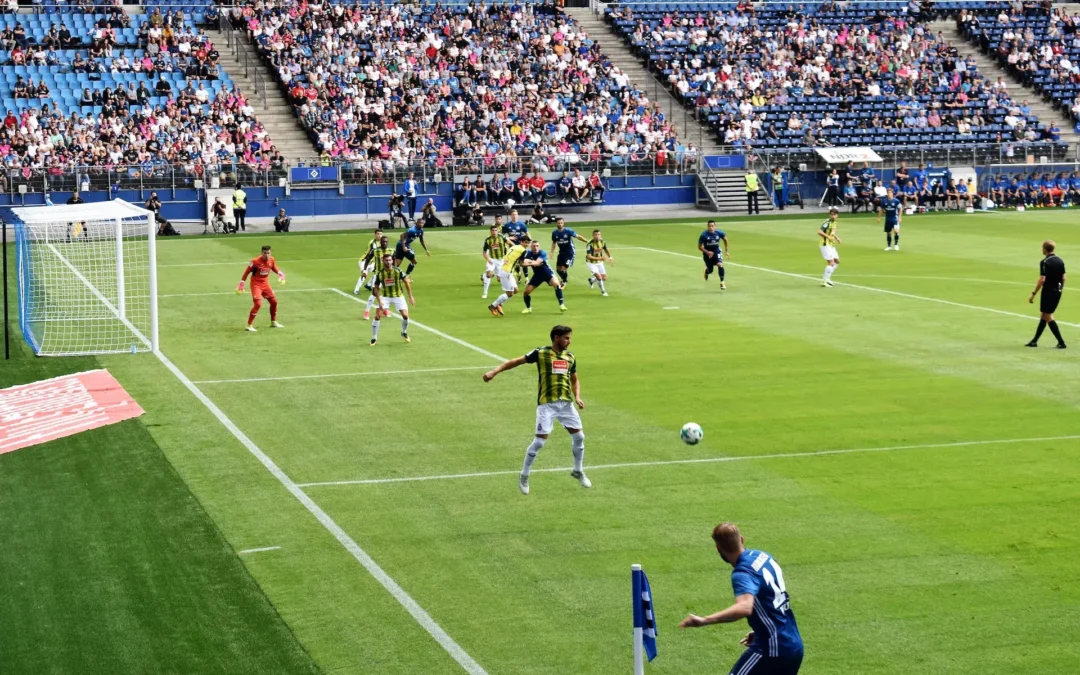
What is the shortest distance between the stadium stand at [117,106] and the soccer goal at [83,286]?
9.79 meters

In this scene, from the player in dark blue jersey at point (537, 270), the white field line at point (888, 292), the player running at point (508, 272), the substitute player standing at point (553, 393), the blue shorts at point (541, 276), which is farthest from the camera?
the blue shorts at point (541, 276)

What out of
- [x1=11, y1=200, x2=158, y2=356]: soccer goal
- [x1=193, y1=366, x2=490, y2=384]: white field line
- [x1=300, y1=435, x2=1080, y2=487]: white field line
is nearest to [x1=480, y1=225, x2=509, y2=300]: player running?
[x1=11, y1=200, x2=158, y2=356]: soccer goal

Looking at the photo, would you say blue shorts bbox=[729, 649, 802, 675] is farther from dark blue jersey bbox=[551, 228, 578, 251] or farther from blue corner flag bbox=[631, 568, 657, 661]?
dark blue jersey bbox=[551, 228, 578, 251]

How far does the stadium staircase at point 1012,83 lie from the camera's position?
78.6m

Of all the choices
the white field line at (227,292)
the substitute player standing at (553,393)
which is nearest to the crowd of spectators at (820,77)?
the white field line at (227,292)

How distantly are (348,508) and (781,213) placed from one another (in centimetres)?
5137

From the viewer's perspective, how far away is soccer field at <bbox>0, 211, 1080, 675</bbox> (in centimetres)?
1312

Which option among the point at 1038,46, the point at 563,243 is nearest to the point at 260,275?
the point at 563,243

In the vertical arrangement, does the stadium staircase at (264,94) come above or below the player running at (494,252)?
above

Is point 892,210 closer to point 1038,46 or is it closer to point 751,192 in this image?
point 751,192

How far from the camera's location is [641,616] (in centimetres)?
1015

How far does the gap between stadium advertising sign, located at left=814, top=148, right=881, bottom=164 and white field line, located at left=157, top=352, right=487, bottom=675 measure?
50.3 metres

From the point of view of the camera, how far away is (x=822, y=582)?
14531 mm

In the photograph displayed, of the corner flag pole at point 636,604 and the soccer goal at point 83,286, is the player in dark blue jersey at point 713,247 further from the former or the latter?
the corner flag pole at point 636,604
